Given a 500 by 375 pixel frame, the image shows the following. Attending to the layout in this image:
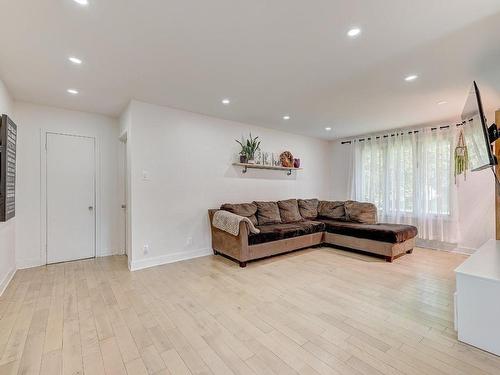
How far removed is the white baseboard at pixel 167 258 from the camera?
139 inches

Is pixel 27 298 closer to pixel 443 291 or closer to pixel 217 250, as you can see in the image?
pixel 217 250

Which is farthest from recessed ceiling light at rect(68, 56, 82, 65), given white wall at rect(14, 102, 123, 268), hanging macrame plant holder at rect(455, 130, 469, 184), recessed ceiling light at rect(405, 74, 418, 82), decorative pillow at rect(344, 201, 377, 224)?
hanging macrame plant holder at rect(455, 130, 469, 184)

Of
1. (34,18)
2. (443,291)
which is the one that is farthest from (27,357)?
(443,291)

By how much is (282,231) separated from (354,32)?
290cm

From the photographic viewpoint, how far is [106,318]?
223 cm

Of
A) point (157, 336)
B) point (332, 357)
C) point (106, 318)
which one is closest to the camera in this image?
point (332, 357)

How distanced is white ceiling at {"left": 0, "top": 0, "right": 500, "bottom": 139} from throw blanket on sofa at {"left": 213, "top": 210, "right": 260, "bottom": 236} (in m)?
1.70

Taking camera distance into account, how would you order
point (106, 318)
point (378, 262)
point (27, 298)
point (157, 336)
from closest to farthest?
point (157, 336)
point (106, 318)
point (27, 298)
point (378, 262)

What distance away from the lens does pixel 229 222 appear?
12.2ft

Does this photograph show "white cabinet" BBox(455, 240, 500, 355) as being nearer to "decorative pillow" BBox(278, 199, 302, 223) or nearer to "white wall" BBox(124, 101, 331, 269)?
"decorative pillow" BBox(278, 199, 302, 223)

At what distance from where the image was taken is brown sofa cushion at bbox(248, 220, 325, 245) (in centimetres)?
377

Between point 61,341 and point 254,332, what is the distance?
1.48 meters

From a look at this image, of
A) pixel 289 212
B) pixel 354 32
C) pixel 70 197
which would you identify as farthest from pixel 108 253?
pixel 354 32

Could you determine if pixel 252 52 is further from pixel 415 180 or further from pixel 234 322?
pixel 415 180
